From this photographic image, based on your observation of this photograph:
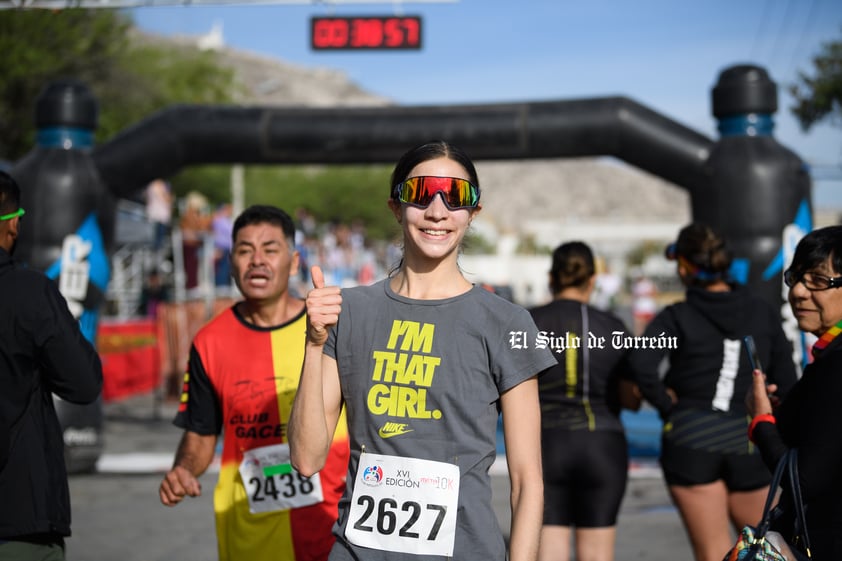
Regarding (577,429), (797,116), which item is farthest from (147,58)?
(577,429)

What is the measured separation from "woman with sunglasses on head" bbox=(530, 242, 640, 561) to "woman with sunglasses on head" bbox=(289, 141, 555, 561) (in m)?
1.95

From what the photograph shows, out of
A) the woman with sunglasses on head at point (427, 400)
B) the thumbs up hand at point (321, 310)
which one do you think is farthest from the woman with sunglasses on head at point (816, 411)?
the thumbs up hand at point (321, 310)

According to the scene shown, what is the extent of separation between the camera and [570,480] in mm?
4340

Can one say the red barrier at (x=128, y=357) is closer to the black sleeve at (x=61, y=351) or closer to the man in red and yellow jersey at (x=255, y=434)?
the man in red and yellow jersey at (x=255, y=434)

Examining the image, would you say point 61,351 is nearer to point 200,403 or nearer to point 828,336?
point 200,403

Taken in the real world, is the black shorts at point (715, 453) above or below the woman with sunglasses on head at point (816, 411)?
below

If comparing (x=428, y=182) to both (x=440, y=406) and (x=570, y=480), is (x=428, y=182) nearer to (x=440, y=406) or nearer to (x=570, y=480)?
(x=440, y=406)

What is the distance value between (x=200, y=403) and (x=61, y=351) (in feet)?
2.39

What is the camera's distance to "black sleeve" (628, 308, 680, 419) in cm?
422

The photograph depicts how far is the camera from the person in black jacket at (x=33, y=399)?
2.82 m

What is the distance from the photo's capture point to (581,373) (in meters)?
4.29

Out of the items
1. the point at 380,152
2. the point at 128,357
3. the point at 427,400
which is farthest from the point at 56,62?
the point at 427,400

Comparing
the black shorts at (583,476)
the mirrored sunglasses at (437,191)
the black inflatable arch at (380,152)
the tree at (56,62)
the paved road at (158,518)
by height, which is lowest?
the paved road at (158,518)

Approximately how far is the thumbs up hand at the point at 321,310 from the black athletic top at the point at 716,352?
7.56 feet
